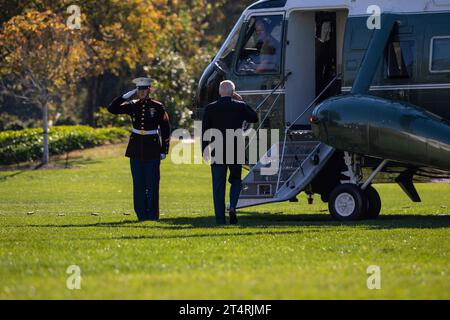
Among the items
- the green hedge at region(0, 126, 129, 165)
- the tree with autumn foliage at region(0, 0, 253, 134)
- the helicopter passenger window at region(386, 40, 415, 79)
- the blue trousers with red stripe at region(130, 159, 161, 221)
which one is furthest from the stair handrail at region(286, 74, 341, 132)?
the green hedge at region(0, 126, 129, 165)

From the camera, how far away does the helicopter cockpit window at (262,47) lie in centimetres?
1805

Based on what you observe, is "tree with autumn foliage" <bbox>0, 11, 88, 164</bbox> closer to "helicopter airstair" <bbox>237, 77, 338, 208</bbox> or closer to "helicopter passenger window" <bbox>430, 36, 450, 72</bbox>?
"helicopter airstair" <bbox>237, 77, 338, 208</bbox>

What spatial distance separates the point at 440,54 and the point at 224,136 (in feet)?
11.4

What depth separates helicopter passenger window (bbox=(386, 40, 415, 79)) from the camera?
16656mm

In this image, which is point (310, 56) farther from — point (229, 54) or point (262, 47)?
point (229, 54)

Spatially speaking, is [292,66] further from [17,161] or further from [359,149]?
[17,161]

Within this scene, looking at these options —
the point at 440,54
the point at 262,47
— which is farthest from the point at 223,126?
the point at 440,54

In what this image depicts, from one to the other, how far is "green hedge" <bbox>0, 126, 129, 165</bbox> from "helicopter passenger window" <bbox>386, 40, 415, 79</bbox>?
20609mm

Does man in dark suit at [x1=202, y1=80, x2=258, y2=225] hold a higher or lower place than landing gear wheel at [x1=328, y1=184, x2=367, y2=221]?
higher

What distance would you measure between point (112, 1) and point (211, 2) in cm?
1626

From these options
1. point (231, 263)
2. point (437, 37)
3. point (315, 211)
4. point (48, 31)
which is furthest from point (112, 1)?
point (231, 263)

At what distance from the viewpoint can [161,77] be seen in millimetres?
43562

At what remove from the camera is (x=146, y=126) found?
16844 mm

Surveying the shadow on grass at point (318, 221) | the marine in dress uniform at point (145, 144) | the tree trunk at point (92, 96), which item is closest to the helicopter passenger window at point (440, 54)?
the shadow on grass at point (318, 221)
